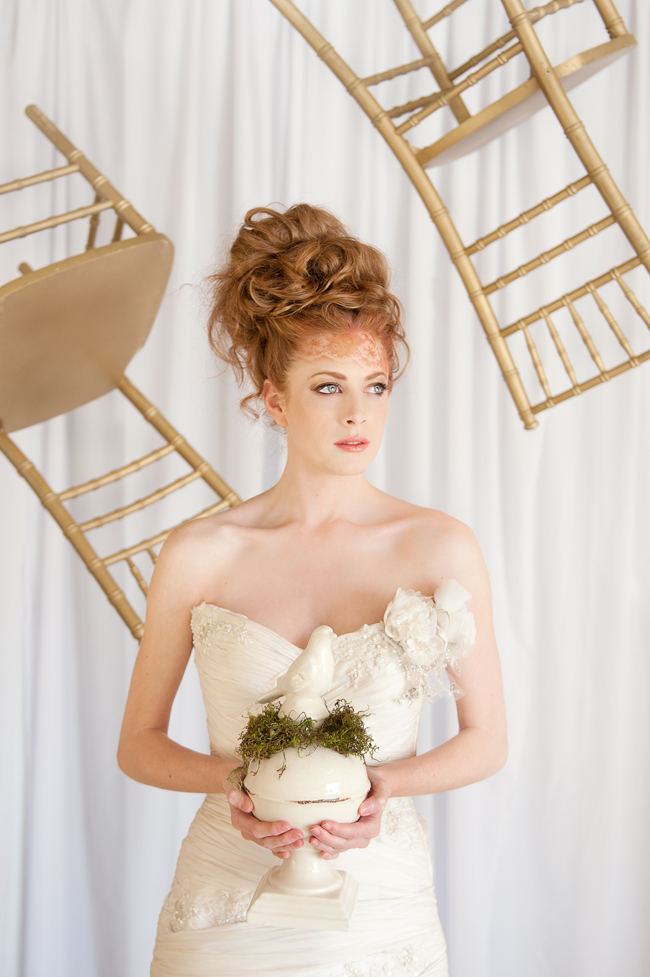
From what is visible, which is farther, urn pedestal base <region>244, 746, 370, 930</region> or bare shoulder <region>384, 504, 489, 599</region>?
bare shoulder <region>384, 504, 489, 599</region>

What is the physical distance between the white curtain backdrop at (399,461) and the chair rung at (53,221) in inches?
17.1

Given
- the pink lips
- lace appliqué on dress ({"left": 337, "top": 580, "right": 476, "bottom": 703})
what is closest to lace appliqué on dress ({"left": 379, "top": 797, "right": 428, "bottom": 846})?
lace appliqué on dress ({"left": 337, "top": 580, "right": 476, "bottom": 703})

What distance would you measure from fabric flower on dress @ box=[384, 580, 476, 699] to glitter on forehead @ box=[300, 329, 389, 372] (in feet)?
1.46

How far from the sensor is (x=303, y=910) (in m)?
1.52

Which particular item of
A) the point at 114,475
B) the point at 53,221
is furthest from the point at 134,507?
the point at 53,221

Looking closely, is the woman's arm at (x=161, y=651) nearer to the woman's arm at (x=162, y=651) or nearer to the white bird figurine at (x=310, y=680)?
the woman's arm at (x=162, y=651)

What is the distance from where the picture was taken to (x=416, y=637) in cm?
180

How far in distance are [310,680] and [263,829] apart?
237 mm

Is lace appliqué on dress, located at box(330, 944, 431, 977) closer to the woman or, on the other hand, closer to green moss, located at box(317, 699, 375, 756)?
the woman

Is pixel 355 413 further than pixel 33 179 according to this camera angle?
No

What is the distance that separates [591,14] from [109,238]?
1.64 meters

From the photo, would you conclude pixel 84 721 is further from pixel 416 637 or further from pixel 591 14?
pixel 591 14

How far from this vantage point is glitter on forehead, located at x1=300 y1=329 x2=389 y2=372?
74.5 inches

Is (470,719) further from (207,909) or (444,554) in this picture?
(207,909)
